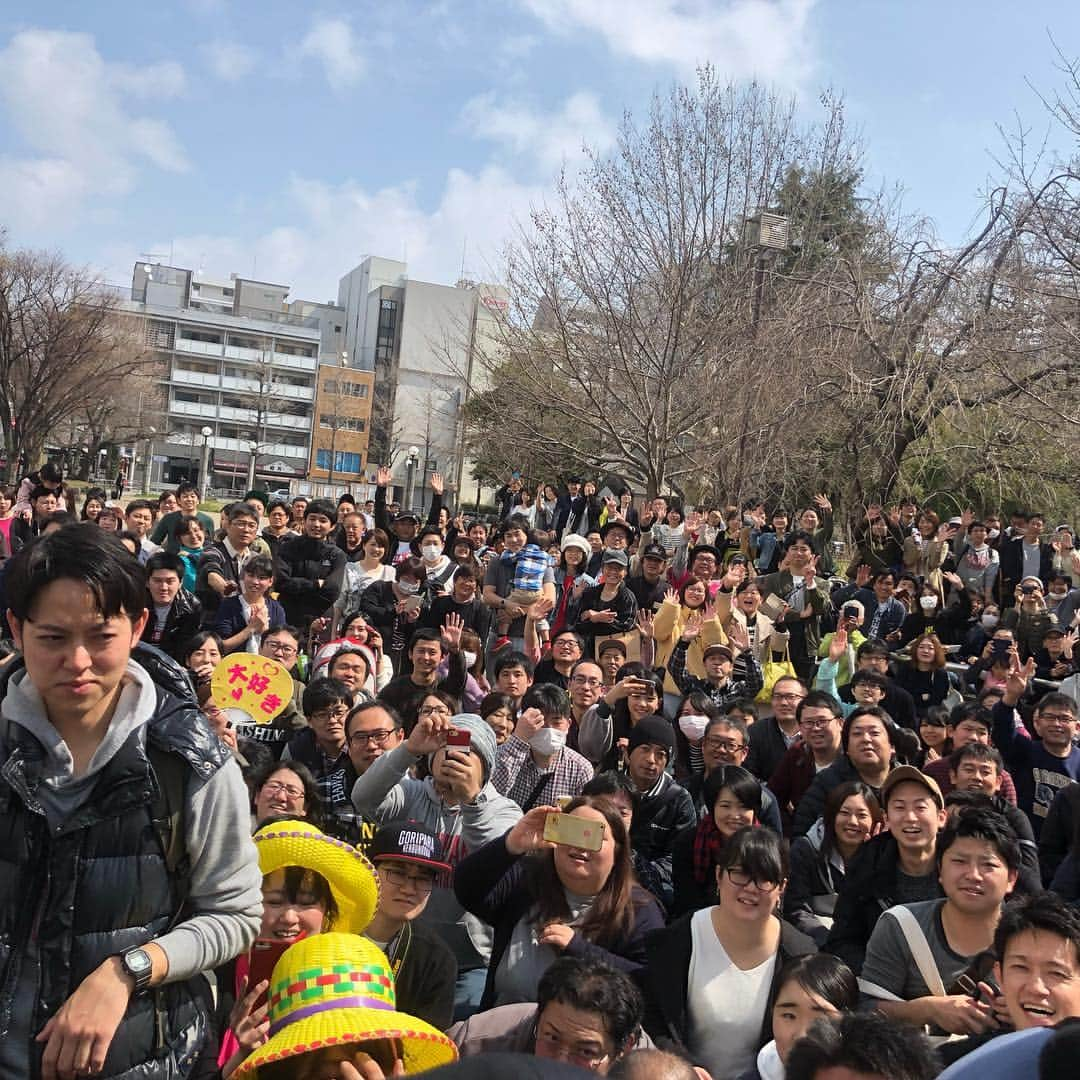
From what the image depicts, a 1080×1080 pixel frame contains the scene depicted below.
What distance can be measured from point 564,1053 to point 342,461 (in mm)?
62898

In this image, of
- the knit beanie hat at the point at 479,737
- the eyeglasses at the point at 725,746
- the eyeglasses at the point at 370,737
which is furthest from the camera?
the eyeglasses at the point at 725,746

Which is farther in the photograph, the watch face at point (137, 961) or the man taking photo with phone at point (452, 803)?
the man taking photo with phone at point (452, 803)

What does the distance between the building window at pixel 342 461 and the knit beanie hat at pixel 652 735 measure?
59661 millimetres

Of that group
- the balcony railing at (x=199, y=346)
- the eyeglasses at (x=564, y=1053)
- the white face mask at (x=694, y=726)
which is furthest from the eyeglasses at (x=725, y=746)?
the balcony railing at (x=199, y=346)

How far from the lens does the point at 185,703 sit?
2.06 metres

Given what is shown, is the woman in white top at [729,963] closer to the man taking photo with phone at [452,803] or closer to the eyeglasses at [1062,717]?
the man taking photo with phone at [452,803]

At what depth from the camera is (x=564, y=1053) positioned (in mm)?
3037

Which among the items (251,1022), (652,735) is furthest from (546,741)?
(251,1022)

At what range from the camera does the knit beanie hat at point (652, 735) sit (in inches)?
218

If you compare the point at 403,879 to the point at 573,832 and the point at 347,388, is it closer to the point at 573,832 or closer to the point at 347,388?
the point at 573,832

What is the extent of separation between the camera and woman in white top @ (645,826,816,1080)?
145 inches

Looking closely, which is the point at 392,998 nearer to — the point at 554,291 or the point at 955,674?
the point at 955,674

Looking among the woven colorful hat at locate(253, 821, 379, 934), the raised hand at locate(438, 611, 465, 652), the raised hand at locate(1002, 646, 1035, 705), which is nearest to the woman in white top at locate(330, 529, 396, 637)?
the raised hand at locate(438, 611, 465, 652)

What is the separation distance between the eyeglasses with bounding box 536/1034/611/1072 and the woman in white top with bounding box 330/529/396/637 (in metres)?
5.63
